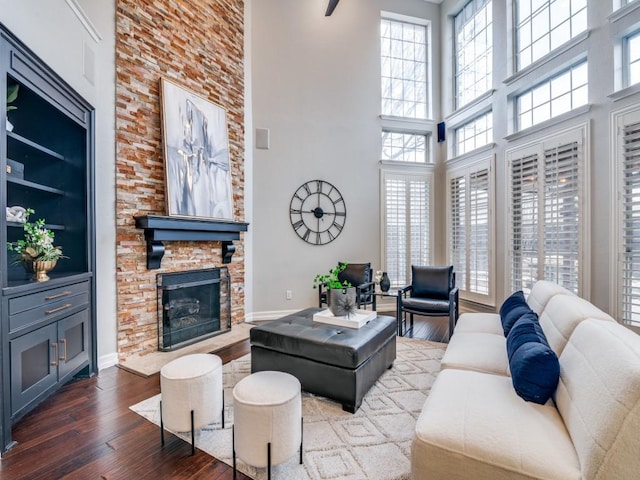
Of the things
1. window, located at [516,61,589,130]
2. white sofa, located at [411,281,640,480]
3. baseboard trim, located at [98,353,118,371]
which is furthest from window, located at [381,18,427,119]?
baseboard trim, located at [98,353,118,371]

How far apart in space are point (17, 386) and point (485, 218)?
5562 mm

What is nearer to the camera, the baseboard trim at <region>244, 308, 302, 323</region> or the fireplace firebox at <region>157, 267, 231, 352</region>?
the fireplace firebox at <region>157, 267, 231, 352</region>

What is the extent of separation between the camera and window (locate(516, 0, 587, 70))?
369cm

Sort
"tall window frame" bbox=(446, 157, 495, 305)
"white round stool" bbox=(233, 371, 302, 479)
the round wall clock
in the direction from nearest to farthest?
"white round stool" bbox=(233, 371, 302, 479)
"tall window frame" bbox=(446, 157, 495, 305)
the round wall clock

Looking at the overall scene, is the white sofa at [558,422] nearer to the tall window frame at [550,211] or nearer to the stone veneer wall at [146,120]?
the tall window frame at [550,211]

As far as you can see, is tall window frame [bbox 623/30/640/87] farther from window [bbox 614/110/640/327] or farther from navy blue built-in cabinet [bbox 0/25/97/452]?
navy blue built-in cabinet [bbox 0/25/97/452]

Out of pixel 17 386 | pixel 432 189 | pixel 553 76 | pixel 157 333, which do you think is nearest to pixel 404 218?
pixel 432 189

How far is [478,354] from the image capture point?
2279mm

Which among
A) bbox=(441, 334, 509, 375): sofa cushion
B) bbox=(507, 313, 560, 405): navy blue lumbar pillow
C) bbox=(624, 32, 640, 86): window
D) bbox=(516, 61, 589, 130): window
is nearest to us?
bbox=(507, 313, 560, 405): navy blue lumbar pillow

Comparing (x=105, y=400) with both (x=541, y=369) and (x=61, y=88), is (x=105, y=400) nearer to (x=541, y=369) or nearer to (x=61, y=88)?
(x=61, y=88)

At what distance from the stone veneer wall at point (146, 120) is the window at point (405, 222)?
302 cm

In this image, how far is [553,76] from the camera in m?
4.01

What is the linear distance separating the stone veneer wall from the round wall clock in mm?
1440

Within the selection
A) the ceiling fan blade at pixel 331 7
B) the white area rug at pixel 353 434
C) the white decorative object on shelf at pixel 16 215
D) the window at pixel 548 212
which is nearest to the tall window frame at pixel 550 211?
the window at pixel 548 212
